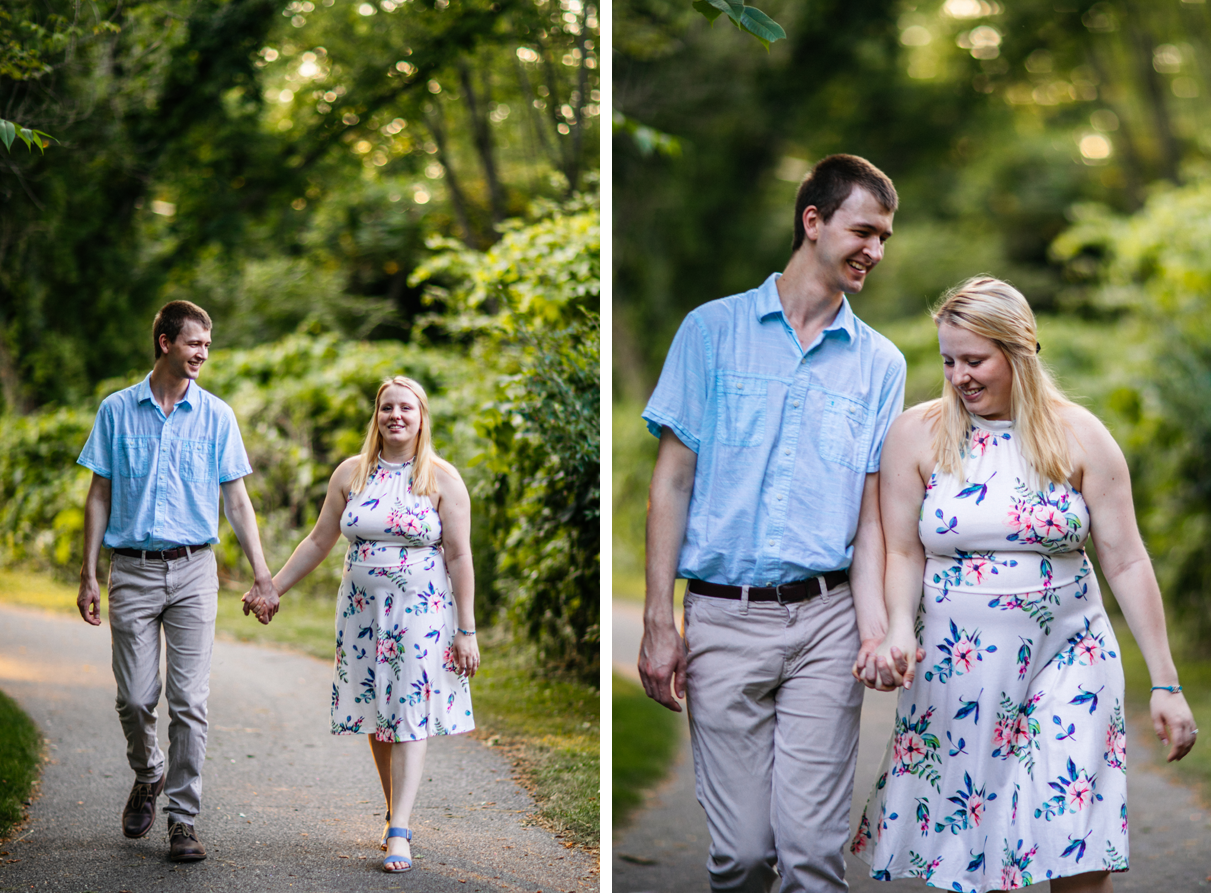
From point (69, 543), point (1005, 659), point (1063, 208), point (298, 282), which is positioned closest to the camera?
point (1005, 659)

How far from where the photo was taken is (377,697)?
3.19m

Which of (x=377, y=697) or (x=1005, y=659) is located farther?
(x=377, y=697)

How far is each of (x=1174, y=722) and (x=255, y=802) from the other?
2.46m

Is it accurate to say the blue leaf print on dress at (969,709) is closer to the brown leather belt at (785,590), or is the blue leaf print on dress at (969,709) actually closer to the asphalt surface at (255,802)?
the brown leather belt at (785,590)

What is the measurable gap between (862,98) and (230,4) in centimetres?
1420

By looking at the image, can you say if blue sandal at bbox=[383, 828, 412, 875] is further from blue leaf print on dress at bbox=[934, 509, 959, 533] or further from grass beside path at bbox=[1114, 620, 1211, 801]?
grass beside path at bbox=[1114, 620, 1211, 801]

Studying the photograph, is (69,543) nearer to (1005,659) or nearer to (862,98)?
(1005,659)

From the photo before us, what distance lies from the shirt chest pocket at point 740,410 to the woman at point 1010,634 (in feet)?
1.29

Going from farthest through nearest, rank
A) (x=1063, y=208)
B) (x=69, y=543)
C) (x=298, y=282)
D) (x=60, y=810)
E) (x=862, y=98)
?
1. (x=1063, y=208)
2. (x=862, y=98)
3. (x=298, y=282)
4. (x=69, y=543)
5. (x=60, y=810)

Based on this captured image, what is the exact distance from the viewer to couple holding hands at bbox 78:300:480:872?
3.12 metres

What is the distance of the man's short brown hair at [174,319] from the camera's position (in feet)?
10.7

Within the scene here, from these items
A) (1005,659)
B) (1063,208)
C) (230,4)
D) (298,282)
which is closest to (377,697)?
(298,282)

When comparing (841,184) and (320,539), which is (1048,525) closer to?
(841,184)

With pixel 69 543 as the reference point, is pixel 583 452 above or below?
above
